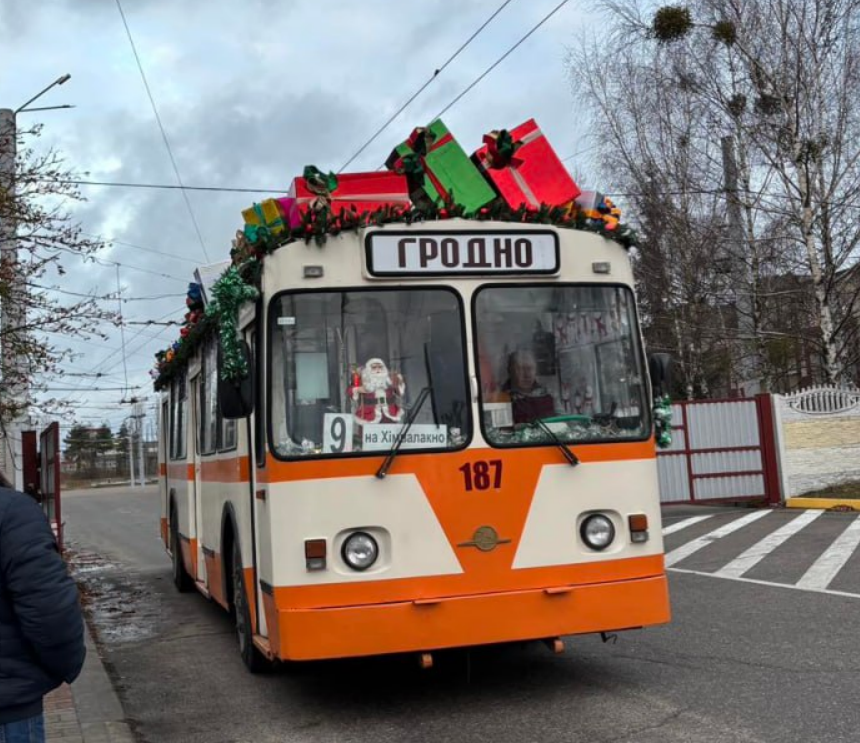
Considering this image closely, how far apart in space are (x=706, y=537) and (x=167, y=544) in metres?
7.49

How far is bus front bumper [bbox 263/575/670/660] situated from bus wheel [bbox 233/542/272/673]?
1213 mm

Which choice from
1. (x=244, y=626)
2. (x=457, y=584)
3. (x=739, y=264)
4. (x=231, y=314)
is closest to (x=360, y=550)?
(x=457, y=584)

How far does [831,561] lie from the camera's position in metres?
11.9

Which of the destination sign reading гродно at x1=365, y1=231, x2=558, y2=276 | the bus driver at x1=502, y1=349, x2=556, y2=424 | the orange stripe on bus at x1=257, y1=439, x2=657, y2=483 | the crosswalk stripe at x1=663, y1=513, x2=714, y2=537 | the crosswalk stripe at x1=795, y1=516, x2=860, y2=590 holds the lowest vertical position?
the crosswalk stripe at x1=663, y1=513, x2=714, y2=537

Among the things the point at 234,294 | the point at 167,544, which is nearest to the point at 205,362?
the point at 234,294

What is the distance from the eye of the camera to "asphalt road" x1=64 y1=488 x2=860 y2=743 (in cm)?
584

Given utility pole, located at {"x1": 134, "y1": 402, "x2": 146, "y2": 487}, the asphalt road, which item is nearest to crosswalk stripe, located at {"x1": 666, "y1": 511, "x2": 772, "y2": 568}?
the asphalt road

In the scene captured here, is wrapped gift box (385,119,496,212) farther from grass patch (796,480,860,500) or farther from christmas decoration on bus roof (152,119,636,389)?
grass patch (796,480,860,500)

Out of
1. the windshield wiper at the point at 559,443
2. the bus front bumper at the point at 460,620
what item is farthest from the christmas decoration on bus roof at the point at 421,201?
the bus front bumper at the point at 460,620

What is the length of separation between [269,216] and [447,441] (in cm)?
173

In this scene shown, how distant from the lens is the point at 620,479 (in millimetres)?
6422

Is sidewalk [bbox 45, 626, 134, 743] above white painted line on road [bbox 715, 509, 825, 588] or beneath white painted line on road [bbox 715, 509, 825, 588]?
above

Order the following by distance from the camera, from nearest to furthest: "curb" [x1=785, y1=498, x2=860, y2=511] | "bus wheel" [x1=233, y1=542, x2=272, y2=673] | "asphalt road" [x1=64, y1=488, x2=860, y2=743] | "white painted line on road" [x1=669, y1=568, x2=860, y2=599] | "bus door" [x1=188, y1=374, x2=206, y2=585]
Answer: "asphalt road" [x1=64, y1=488, x2=860, y2=743] < "bus wheel" [x1=233, y1=542, x2=272, y2=673] < "white painted line on road" [x1=669, y1=568, x2=860, y2=599] < "bus door" [x1=188, y1=374, x2=206, y2=585] < "curb" [x1=785, y1=498, x2=860, y2=511]

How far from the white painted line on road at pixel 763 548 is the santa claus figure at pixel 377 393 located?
21.1 ft
